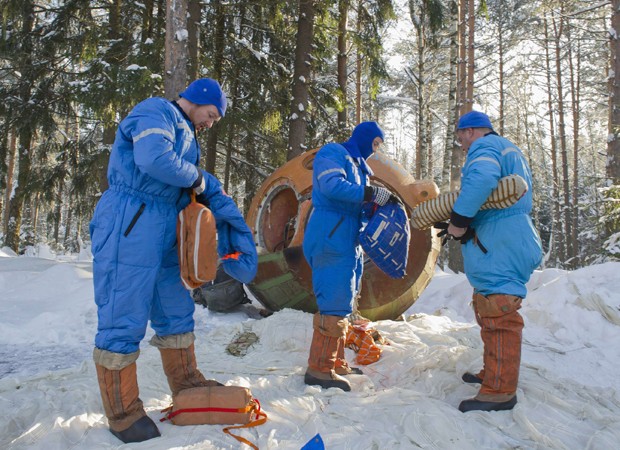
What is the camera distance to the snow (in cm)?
239

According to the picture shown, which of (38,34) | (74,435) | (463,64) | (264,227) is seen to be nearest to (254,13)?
(38,34)

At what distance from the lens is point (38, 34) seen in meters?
10.4

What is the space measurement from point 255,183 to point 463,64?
6.41 m

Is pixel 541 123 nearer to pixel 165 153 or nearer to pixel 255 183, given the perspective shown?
pixel 255 183

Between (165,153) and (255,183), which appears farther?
(255,183)

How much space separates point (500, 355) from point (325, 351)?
1.13 metres

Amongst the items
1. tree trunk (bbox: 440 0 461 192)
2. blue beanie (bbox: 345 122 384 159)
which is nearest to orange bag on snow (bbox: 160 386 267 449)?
blue beanie (bbox: 345 122 384 159)

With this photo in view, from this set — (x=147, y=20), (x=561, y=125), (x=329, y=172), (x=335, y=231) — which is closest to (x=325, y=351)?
(x=335, y=231)

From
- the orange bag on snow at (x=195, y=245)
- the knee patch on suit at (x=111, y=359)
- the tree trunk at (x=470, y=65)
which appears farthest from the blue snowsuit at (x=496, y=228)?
the tree trunk at (x=470, y=65)

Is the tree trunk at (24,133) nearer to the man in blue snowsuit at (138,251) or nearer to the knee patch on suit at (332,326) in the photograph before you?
the man in blue snowsuit at (138,251)

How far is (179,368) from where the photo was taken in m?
2.73

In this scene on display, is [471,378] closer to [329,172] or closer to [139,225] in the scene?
[329,172]

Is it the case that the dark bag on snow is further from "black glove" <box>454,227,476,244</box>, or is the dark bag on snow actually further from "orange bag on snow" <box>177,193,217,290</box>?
"orange bag on snow" <box>177,193,217,290</box>

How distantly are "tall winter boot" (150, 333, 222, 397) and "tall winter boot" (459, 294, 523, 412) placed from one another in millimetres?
1612
